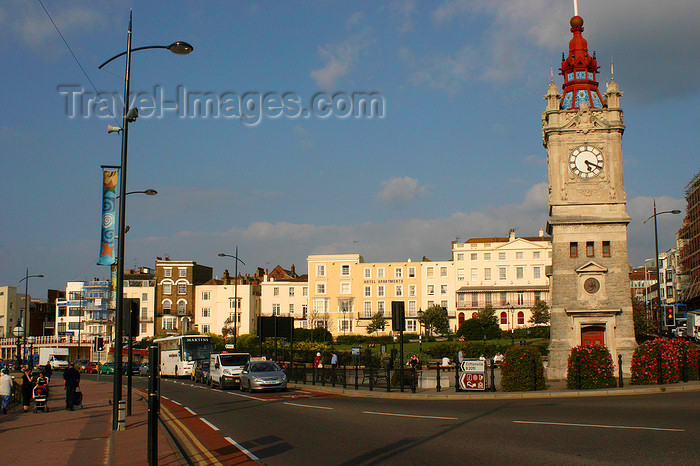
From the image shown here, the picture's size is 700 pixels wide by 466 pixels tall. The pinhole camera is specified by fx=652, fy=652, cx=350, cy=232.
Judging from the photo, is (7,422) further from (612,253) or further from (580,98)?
(580,98)

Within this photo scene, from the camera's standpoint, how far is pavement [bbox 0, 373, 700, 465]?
11.9 m

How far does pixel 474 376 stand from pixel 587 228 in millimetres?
15967

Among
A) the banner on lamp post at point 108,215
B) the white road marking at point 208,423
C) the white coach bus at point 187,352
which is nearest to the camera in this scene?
the white road marking at point 208,423

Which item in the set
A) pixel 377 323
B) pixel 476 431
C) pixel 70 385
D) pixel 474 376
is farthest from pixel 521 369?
pixel 377 323

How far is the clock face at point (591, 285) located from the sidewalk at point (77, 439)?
82.9 ft

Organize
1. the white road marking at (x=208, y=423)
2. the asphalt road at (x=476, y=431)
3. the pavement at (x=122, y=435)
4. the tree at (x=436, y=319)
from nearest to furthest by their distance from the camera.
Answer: the asphalt road at (x=476, y=431) < the pavement at (x=122, y=435) < the white road marking at (x=208, y=423) < the tree at (x=436, y=319)

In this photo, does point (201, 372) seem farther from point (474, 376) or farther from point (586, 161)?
point (586, 161)

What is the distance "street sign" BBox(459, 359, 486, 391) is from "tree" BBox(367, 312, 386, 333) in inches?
2397

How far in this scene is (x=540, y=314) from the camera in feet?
264

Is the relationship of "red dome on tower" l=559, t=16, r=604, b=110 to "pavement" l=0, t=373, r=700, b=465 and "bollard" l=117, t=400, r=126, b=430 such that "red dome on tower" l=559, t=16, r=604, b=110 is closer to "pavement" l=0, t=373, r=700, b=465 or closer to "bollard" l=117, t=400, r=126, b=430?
"pavement" l=0, t=373, r=700, b=465

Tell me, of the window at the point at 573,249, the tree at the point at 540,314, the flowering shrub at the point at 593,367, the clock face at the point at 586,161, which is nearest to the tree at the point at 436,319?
the tree at the point at 540,314

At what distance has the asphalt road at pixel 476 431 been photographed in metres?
10.8

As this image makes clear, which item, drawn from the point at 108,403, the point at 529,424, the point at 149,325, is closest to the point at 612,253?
the point at 529,424

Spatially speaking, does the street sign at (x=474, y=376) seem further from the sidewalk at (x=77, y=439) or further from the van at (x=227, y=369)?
the van at (x=227, y=369)
